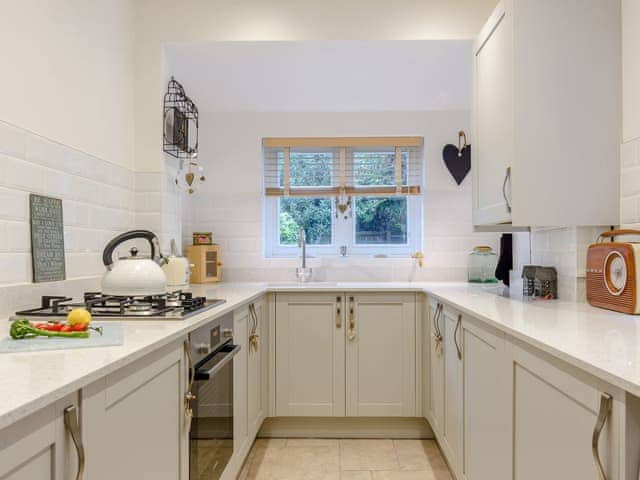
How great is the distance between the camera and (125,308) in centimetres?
171

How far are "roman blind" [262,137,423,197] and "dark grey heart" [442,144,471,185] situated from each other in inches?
8.1

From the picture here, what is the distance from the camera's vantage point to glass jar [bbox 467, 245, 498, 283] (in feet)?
10.7

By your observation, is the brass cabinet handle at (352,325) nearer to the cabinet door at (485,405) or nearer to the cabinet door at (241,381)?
the cabinet door at (241,381)

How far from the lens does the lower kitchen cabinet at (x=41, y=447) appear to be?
736mm

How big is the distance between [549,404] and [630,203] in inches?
40.4

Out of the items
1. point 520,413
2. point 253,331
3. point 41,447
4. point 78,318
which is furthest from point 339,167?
point 41,447

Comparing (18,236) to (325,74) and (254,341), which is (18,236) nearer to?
(254,341)

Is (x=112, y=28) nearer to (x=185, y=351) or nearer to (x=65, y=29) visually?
(x=65, y=29)

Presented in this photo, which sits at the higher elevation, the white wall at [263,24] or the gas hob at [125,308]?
the white wall at [263,24]

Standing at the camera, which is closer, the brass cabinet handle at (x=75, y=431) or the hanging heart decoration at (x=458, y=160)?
the brass cabinet handle at (x=75, y=431)

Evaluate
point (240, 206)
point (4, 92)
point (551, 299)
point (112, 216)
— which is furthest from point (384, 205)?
point (4, 92)

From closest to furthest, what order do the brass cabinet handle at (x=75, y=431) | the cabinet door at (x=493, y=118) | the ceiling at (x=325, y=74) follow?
1. the brass cabinet handle at (x=75, y=431)
2. the cabinet door at (x=493, y=118)
3. the ceiling at (x=325, y=74)

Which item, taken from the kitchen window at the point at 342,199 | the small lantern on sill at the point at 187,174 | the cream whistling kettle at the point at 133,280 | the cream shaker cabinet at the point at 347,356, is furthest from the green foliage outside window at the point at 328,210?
the cream whistling kettle at the point at 133,280

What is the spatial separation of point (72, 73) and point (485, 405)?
2089mm
